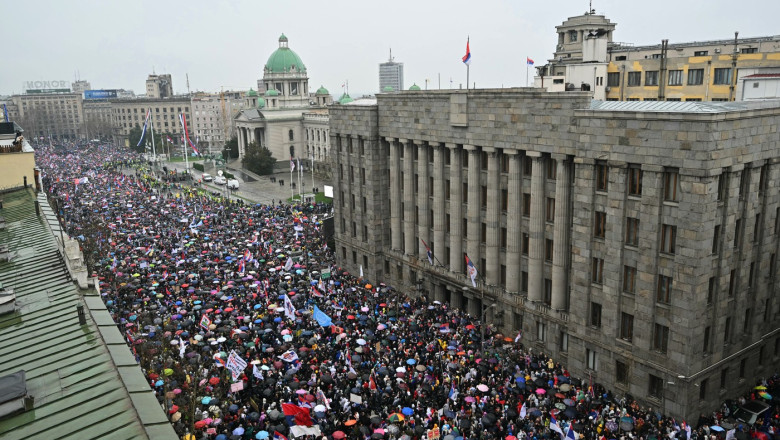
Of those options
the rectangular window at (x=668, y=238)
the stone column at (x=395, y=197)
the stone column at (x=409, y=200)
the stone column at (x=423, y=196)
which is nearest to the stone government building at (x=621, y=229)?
the rectangular window at (x=668, y=238)

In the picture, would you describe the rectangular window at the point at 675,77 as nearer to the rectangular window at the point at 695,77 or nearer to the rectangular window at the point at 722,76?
the rectangular window at the point at 695,77

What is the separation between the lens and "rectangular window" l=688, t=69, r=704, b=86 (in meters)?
53.8

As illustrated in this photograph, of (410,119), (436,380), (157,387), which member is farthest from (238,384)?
(410,119)

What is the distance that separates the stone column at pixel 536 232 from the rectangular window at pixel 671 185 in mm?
9480

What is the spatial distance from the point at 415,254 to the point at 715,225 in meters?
28.6

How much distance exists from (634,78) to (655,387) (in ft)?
109

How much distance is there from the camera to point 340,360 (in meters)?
39.9

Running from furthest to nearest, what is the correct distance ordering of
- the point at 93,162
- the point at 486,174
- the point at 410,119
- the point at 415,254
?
the point at 93,162 → the point at 415,254 → the point at 410,119 → the point at 486,174

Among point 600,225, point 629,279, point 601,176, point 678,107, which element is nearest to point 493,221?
point 600,225

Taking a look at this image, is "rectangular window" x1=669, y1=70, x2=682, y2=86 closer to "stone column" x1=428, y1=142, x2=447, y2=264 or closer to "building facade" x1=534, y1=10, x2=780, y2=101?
"building facade" x1=534, y1=10, x2=780, y2=101

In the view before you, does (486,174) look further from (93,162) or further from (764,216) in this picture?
(93,162)

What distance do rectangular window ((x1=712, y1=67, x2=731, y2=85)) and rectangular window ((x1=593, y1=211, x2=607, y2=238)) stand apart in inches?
962

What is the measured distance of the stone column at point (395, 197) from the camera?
56594 millimetres

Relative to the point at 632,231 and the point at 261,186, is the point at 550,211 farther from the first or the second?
the point at 261,186
